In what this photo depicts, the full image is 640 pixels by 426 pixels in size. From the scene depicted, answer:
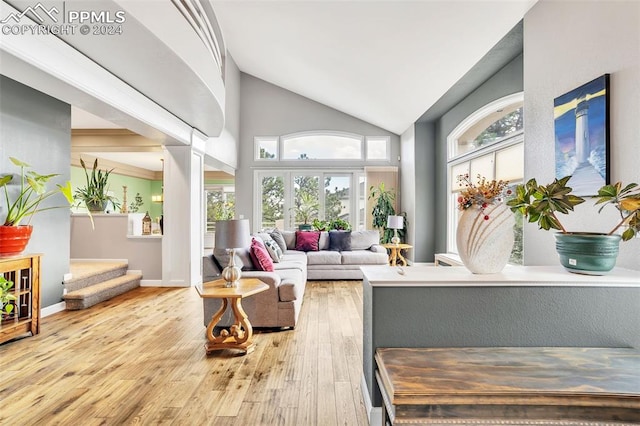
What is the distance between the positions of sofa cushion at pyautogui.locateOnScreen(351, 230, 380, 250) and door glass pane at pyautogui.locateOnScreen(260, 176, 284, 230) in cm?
259

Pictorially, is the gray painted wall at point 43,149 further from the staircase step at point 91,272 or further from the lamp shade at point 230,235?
the lamp shade at point 230,235

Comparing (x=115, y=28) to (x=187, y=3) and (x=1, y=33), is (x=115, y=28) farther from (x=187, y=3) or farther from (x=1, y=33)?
(x=187, y=3)

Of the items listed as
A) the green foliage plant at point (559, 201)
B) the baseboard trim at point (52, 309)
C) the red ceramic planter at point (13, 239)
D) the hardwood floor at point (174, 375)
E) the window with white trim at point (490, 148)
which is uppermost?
the window with white trim at point (490, 148)

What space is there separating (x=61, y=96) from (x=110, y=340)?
2447 millimetres

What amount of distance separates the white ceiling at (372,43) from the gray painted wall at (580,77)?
1.95 ft

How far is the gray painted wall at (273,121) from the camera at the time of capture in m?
8.41

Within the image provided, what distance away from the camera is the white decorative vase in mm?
1862

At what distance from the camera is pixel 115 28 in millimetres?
2572

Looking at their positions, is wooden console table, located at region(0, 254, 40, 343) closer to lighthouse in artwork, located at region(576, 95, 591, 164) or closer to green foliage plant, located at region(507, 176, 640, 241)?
green foliage plant, located at region(507, 176, 640, 241)

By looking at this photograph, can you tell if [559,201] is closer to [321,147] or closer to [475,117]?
[475,117]

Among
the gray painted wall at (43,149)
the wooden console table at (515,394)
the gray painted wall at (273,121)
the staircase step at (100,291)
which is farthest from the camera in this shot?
the gray painted wall at (273,121)

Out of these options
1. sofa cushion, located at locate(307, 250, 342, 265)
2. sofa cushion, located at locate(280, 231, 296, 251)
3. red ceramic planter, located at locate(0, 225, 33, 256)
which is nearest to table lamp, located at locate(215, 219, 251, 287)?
red ceramic planter, located at locate(0, 225, 33, 256)

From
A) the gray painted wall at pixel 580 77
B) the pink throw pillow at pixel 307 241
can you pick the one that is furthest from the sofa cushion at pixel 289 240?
the gray painted wall at pixel 580 77

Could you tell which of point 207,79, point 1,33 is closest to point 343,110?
point 207,79
